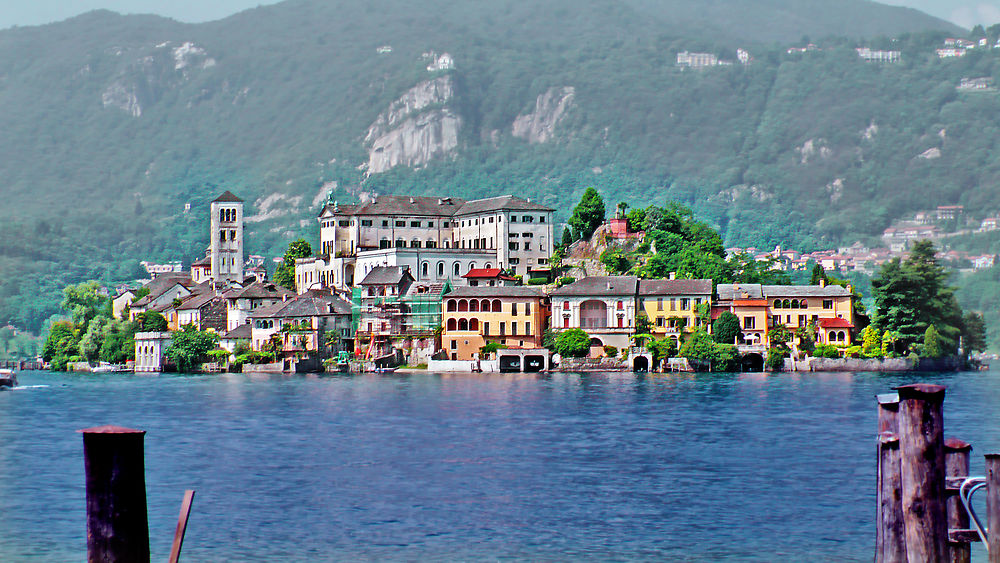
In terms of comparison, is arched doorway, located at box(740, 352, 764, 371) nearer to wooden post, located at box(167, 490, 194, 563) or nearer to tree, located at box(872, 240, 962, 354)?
tree, located at box(872, 240, 962, 354)

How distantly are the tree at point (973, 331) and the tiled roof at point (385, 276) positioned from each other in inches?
1977

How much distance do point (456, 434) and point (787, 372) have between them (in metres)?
57.8

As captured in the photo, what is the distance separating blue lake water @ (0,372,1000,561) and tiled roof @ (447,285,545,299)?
30.7 metres

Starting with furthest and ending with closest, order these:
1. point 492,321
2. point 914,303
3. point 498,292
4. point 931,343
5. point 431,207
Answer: point 431,207
point 498,292
point 492,321
point 914,303
point 931,343

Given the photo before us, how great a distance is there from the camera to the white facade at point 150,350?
13875 centimetres

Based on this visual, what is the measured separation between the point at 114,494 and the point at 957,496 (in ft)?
42.5

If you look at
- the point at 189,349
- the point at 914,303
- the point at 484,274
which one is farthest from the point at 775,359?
the point at 189,349

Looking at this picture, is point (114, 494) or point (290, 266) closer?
point (114, 494)

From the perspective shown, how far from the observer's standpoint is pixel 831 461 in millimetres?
49469

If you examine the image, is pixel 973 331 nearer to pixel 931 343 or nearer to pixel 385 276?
pixel 931 343

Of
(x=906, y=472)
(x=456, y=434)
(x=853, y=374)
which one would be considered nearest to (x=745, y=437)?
(x=456, y=434)

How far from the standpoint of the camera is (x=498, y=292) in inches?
4796

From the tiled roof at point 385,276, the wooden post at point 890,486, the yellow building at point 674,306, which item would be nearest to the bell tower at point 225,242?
the tiled roof at point 385,276

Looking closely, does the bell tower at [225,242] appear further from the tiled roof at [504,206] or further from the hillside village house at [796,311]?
the hillside village house at [796,311]
